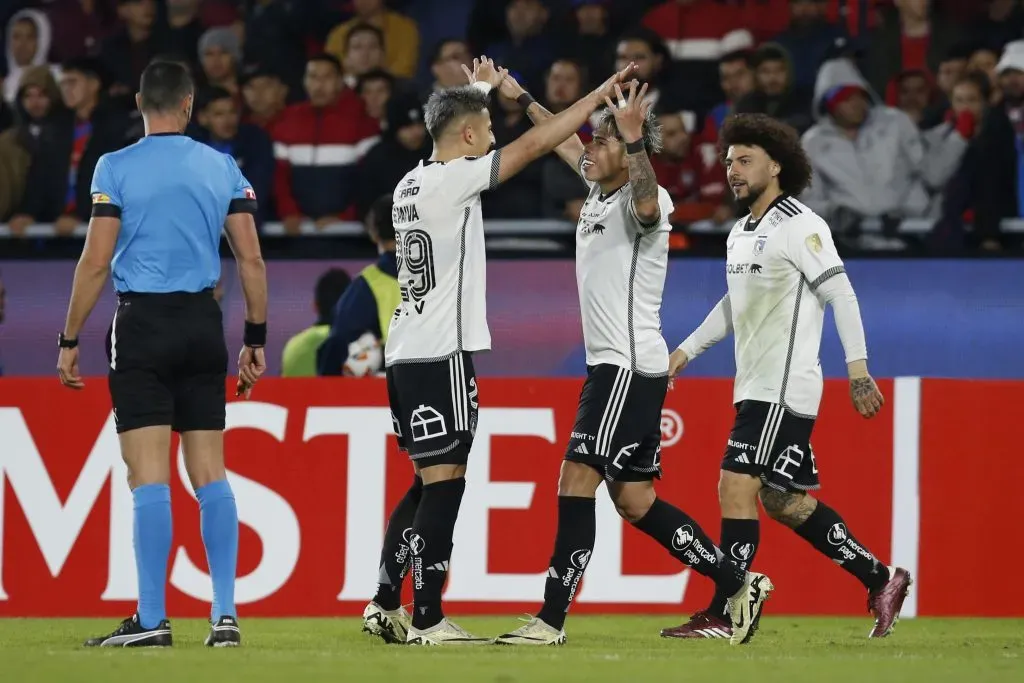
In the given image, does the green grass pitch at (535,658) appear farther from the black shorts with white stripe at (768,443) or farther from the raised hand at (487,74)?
the raised hand at (487,74)

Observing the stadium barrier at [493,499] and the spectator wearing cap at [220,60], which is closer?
the stadium barrier at [493,499]

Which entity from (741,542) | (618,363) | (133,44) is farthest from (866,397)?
(133,44)

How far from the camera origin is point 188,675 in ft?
16.3

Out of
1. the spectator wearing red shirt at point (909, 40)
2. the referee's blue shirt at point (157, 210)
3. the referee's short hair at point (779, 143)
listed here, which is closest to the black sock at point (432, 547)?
the referee's blue shirt at point (157, 210)

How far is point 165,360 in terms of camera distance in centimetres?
587

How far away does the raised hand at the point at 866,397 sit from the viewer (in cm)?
646

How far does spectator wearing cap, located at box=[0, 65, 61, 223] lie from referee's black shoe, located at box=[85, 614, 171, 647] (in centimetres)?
603

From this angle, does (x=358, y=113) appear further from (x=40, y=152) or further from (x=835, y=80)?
(x=835, y=80)

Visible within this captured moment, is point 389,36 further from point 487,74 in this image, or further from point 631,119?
point 631,119

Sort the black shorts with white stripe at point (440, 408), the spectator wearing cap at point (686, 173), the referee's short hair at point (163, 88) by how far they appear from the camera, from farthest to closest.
A: the spectator wearing cap at point (686, 173), the black shorts with white stripe at point (440, 408), the referee's short hair at point (163, 88)

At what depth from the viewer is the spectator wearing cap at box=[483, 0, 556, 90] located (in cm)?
1184

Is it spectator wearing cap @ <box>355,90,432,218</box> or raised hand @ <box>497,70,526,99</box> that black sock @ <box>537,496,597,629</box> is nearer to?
raised hand @ <box>497,70,526,99</box>

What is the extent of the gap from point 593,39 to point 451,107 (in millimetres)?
5896

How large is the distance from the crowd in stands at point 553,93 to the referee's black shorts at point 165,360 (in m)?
5.29
